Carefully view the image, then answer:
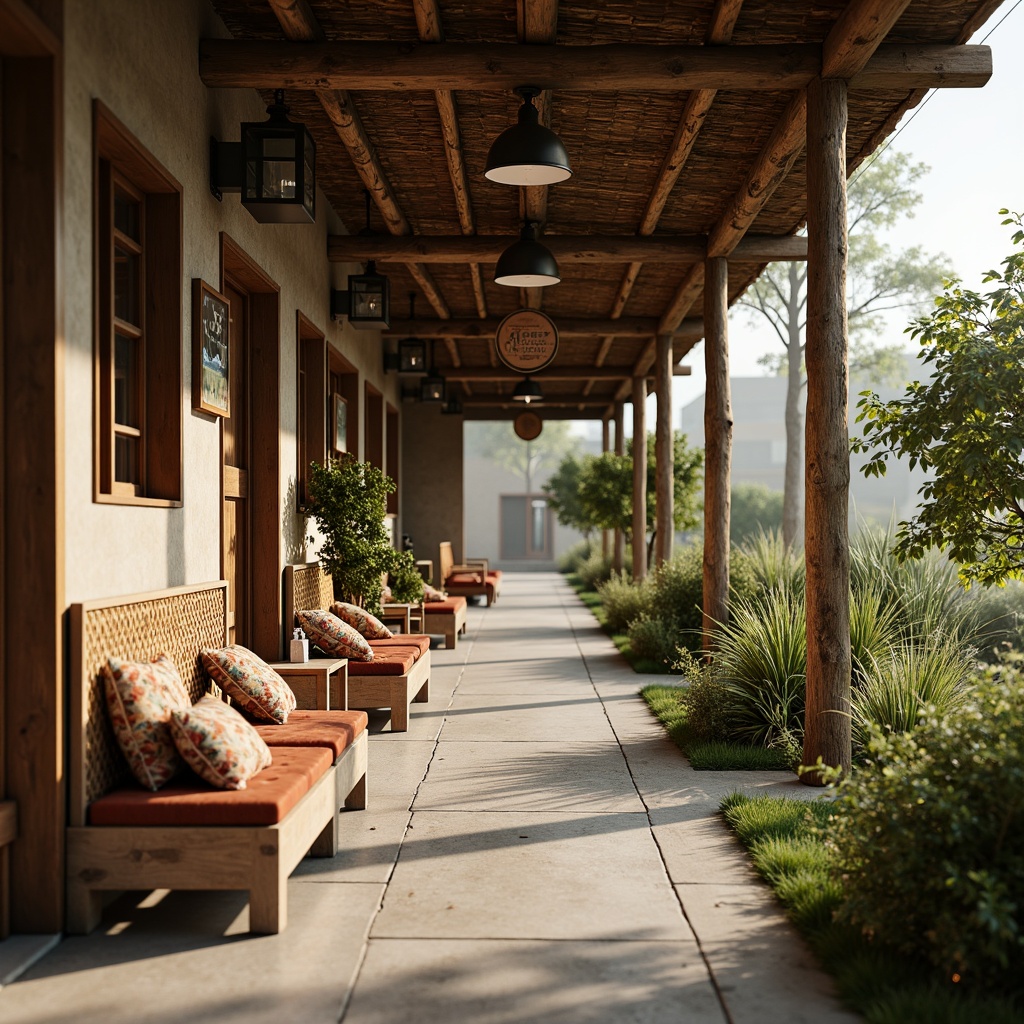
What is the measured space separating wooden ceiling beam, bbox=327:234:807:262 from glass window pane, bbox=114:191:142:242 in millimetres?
4265

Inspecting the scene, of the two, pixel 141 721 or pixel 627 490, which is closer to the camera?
pixel 141 721

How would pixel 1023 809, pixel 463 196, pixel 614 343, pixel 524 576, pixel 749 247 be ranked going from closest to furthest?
1. pixel 1023 809
2. pixel 463 196
3. pixel 749 247
4. pixel 614 343
5. pixel 524 576

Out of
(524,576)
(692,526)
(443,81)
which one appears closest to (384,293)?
(443,81)

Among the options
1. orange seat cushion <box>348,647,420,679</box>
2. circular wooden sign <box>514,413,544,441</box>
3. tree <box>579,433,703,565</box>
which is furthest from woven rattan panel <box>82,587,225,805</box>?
circular wooden sign <box>514,413,544,441</box>

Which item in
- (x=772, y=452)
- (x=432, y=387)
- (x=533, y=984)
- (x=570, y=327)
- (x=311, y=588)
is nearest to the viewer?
(x=533, y=984)

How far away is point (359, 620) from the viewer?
816 centimetres

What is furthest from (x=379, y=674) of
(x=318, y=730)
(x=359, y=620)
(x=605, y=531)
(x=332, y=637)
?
(x=605, y=531)

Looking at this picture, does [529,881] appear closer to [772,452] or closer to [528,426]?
[528,426]

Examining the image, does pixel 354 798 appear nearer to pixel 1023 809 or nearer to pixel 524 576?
pixel 1023 809

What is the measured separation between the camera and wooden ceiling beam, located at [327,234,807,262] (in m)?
9.16

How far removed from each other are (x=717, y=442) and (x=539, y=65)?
402cm

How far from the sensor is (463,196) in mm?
8094

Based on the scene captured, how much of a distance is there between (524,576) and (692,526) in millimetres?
14294

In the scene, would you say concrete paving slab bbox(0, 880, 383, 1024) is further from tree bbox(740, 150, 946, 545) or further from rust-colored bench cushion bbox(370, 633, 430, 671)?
tree bbox(740, 150, 946, 545)
